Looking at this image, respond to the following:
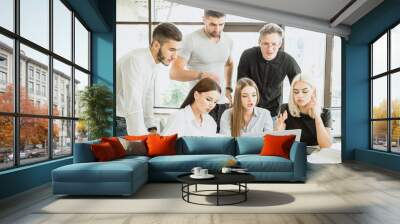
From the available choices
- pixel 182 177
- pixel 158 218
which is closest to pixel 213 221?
pixel 158 218

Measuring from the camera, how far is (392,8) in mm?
7996

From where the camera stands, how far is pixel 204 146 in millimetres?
7027

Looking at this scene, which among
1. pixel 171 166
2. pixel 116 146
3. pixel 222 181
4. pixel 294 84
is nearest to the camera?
pixel 222 181

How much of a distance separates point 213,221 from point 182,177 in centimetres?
115

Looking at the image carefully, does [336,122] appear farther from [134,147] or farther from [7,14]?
[7,14]

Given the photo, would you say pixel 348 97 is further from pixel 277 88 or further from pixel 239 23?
pixel 239 23

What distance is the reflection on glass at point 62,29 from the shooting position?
678 centimetres

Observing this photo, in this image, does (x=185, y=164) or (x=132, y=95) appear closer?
(x=185, y=164)

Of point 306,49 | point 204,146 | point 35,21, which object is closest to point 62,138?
point 35,21

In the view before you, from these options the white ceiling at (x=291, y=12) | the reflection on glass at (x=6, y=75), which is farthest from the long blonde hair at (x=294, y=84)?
the reflection on glass at (x=6, y=75)

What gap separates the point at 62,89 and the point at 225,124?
3712mm

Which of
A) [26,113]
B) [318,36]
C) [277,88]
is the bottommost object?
[26,113]

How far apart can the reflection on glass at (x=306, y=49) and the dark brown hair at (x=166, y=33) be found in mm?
2642

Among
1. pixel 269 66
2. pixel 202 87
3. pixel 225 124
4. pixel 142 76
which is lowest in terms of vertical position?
pixel 225 124
